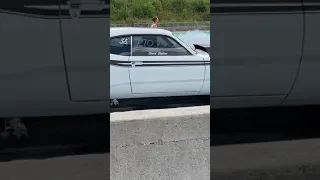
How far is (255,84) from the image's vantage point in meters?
4.25

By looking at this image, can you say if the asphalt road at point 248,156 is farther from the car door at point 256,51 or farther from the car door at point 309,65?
the car door at point 256,51

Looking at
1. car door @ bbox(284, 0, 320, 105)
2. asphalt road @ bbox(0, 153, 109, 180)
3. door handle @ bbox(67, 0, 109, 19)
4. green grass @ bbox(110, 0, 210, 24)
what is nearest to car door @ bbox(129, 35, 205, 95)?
green grass @ bbox(110, 0, 210, 24)

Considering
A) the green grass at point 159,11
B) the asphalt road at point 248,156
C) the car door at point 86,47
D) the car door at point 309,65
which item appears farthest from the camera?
the car door at point 309,65

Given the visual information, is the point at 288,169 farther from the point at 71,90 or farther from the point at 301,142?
the point at 71,90

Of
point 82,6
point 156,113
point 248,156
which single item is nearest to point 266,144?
point 248,156

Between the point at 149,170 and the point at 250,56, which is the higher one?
the point at 250,56

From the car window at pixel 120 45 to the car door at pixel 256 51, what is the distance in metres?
0.79

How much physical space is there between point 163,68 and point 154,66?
70mm

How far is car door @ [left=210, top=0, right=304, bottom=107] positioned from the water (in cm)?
42

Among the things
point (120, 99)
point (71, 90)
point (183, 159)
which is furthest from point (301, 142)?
point (71, 90)

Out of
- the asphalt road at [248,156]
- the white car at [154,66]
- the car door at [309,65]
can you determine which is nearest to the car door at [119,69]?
the white car at [154,66]

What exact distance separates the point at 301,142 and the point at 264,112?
1.43 feet

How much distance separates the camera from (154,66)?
3625mm

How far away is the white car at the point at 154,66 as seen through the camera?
354 cm
